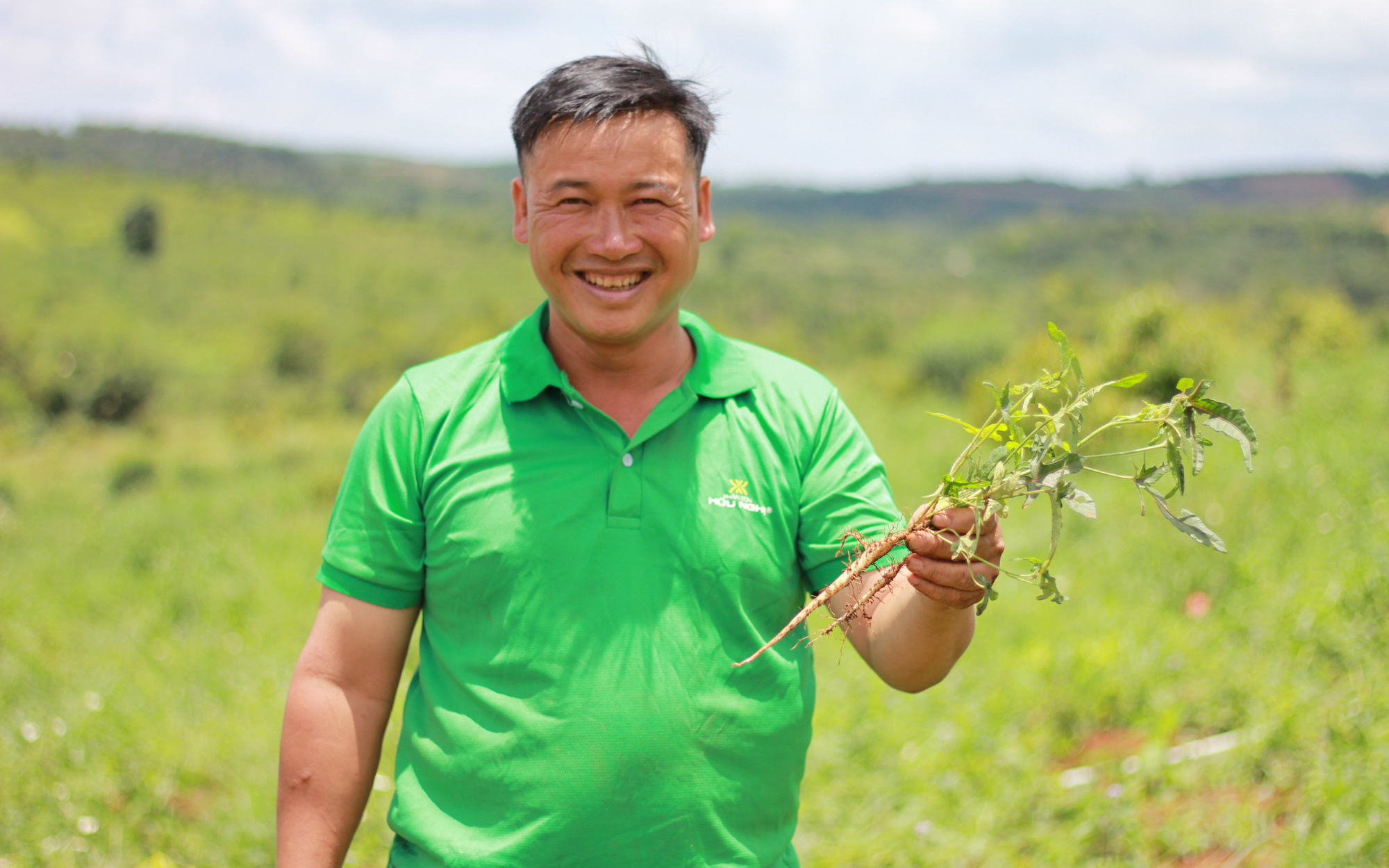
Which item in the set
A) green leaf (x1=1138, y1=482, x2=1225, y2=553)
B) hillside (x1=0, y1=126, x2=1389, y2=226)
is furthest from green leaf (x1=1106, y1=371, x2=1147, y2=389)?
hillside (x1=0, y1=126, x2=1389, y2=226)

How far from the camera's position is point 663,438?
167 centimetres

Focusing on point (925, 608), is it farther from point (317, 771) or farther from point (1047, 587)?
point (317, 771)

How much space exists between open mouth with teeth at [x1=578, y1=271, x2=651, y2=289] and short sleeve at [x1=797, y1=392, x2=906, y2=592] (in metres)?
0.43

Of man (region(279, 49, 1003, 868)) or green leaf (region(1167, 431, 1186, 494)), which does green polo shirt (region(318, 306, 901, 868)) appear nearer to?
man (region(279, 49, 1003, 868))

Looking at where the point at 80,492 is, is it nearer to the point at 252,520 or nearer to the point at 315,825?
the point at 252,520

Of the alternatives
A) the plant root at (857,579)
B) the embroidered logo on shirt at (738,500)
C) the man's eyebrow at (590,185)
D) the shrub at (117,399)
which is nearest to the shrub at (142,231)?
the shrub at (117,399)

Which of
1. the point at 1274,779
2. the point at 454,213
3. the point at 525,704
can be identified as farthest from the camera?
the point at 454,213

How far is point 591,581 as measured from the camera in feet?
5.08

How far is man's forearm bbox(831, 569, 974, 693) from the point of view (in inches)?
59.1

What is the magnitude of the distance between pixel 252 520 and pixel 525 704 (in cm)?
1726

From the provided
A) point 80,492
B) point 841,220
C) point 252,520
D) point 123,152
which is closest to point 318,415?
point 80,492

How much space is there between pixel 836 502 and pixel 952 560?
0.97ft

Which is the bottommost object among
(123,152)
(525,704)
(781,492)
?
(525,704)

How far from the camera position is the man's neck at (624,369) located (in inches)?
68.3
